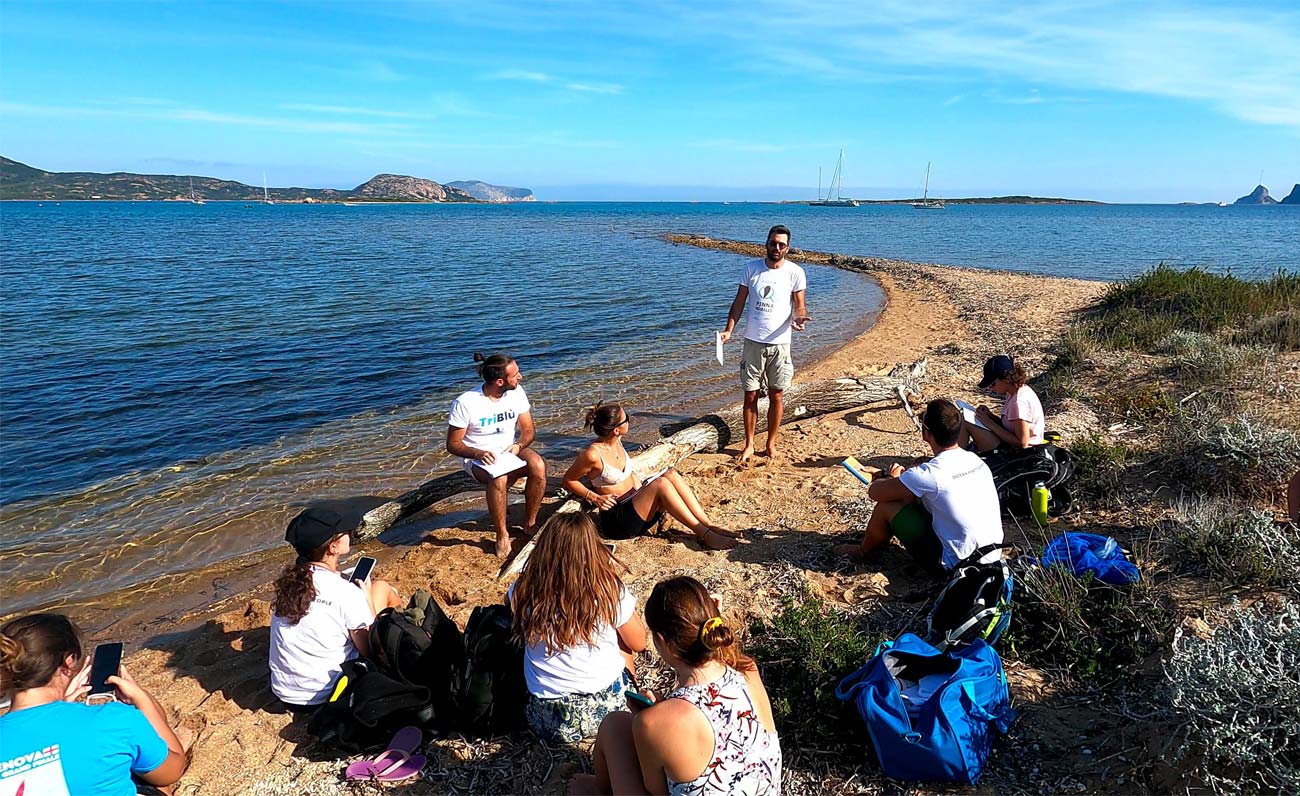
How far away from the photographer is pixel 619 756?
9.60 feet

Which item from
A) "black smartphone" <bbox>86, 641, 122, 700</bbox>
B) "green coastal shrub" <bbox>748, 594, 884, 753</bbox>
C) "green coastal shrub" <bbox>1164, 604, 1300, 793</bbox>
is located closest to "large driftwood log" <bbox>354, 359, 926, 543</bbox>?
"green coastal shrub" <bbox>748, 594, 884, 753</bbox>

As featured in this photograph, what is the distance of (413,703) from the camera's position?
147 inches

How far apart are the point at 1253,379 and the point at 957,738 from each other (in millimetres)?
7549

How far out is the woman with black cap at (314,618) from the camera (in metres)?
3.90

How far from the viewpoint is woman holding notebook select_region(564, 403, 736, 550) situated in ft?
18.9

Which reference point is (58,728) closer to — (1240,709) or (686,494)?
(686,494)

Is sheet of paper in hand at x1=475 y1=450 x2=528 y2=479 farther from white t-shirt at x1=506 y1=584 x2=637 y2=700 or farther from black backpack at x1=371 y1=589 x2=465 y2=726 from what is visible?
white t-shirt at x1=506 y1=584 x2=637 y2=700

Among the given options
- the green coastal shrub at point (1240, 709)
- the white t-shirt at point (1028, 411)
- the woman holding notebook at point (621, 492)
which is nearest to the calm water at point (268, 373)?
the woman holding notebook at point (621, 492)

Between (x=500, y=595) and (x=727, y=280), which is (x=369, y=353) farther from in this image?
(x=727, y=280)

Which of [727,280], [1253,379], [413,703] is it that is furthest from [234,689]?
[727,280]

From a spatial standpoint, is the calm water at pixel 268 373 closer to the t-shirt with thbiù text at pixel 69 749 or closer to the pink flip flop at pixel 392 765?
the pink flip flop at pixel 392 765

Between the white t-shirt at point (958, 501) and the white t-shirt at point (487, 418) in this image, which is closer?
the white t-shirt at point (958, 501)

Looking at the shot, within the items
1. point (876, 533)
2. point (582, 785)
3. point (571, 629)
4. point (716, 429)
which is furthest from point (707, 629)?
point (716, 429)

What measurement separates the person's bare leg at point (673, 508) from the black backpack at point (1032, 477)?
7.27ft
